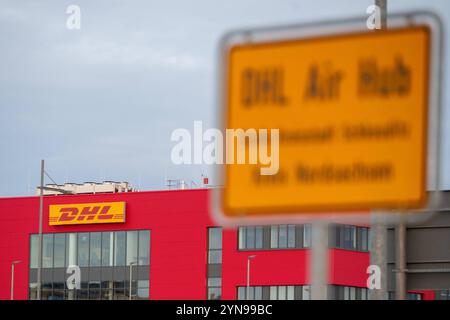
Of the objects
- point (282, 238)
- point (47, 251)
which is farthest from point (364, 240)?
point (47, 251)

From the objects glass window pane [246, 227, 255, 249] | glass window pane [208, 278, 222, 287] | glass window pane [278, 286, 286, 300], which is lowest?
glass window pane [278, 286, 286, 300]

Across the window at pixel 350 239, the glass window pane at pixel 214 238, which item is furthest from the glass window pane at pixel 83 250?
the window at pixel 350 239

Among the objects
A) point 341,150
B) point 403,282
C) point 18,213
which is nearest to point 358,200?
point 341,150

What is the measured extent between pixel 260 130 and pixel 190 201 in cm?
6992

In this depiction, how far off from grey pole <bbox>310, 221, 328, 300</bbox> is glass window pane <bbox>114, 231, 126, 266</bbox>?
7107cm

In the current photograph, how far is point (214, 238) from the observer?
71.4m

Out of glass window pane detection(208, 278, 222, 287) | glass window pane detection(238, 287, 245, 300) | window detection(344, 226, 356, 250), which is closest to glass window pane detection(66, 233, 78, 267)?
glass window pane detection(208, 278, 222, 287)

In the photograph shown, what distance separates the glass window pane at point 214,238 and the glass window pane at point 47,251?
12455 mm

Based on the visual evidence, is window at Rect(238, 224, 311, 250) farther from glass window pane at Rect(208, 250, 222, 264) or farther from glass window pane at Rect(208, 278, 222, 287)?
glass window pane at Rect(208, 278, 222, 287)

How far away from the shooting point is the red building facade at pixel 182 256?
69.2m

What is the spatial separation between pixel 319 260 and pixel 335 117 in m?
0.40

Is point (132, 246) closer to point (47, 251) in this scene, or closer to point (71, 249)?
point (71, 249)

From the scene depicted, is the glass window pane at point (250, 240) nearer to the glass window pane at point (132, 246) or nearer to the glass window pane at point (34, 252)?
the glass window pane at point (132, 246)

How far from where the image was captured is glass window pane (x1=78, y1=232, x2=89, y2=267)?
74.9 metres
